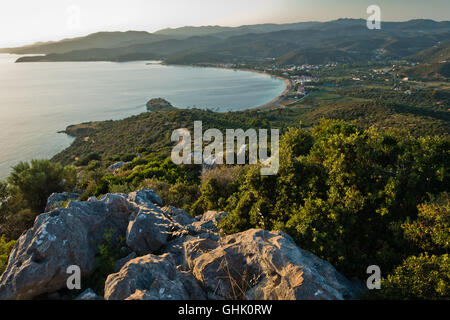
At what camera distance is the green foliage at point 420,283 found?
15.1 ft

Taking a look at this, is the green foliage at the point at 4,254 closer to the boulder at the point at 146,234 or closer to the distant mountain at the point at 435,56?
the boulder at the point at 146,234

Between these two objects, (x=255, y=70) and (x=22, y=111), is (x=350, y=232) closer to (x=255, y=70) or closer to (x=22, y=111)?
(x=22, y=111)

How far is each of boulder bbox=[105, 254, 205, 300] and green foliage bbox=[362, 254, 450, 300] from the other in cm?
343

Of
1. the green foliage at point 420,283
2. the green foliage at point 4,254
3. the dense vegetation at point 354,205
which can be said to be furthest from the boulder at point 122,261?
the green foliage at point 420,283

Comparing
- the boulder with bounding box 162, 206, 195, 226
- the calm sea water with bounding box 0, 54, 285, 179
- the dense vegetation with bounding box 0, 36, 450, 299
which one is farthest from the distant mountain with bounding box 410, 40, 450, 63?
the boulder with bounding box 162, 206, 195, 226

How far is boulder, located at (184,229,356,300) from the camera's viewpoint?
4.45 meters

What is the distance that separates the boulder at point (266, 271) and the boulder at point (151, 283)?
0.33 m

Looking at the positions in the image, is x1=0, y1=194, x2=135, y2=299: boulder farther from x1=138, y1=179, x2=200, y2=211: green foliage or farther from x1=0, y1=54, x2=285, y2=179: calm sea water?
x1=0, y1=54, x2=285, y2=179: calm sea water

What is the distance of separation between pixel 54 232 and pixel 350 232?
6846mm

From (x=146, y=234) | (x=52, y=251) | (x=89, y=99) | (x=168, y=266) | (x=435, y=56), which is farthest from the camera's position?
(x=435, y=56)

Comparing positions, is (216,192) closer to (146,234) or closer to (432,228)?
(146,234)

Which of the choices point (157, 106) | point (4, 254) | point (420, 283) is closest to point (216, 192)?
point (4, 254)

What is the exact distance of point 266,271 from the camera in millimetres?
4988

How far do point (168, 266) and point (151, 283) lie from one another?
49cm
